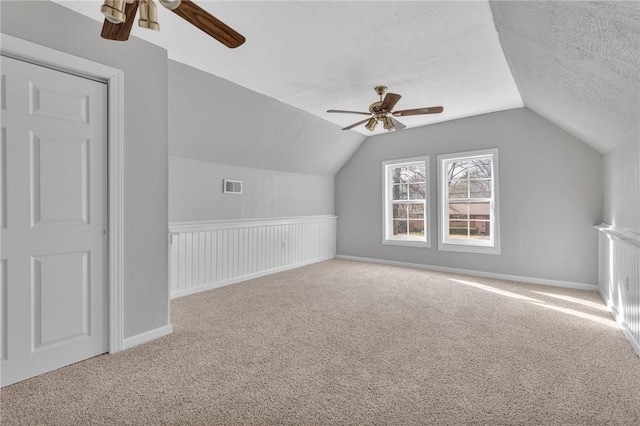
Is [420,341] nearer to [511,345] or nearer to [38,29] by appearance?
[511,345]

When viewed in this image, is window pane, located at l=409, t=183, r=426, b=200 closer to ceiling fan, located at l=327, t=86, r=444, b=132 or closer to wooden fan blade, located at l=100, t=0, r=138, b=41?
ceiling fan, located at l=327, t=86, r=444, b=132

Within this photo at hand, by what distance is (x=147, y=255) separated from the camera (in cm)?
254

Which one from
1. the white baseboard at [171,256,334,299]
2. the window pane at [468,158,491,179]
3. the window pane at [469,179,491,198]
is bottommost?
the white baseboard at [171,256,334,299]

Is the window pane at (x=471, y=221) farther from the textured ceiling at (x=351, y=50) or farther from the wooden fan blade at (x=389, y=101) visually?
the wooden fan blade at (x=389, y=101)

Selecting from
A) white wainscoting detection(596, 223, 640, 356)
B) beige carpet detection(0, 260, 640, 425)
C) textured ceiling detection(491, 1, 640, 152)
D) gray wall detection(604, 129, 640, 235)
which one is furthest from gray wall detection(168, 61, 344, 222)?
white wainscoting detection(596, 223, 640, 356)

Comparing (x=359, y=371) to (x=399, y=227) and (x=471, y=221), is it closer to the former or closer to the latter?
(x=471, y=221)

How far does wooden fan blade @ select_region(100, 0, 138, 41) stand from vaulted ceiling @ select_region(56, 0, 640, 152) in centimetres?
62

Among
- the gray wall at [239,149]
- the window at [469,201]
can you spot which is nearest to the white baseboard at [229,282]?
the gray wall at [239,149]

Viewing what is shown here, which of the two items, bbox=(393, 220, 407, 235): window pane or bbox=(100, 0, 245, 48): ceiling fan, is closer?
bbox=(100, 0, 245, 48): ceiling fan

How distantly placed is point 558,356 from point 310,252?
4.15 meters

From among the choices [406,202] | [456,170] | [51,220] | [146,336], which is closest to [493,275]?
[456,170]

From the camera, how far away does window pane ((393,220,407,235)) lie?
19.0 feet

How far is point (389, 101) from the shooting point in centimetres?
333

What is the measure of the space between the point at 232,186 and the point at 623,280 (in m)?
4.44
